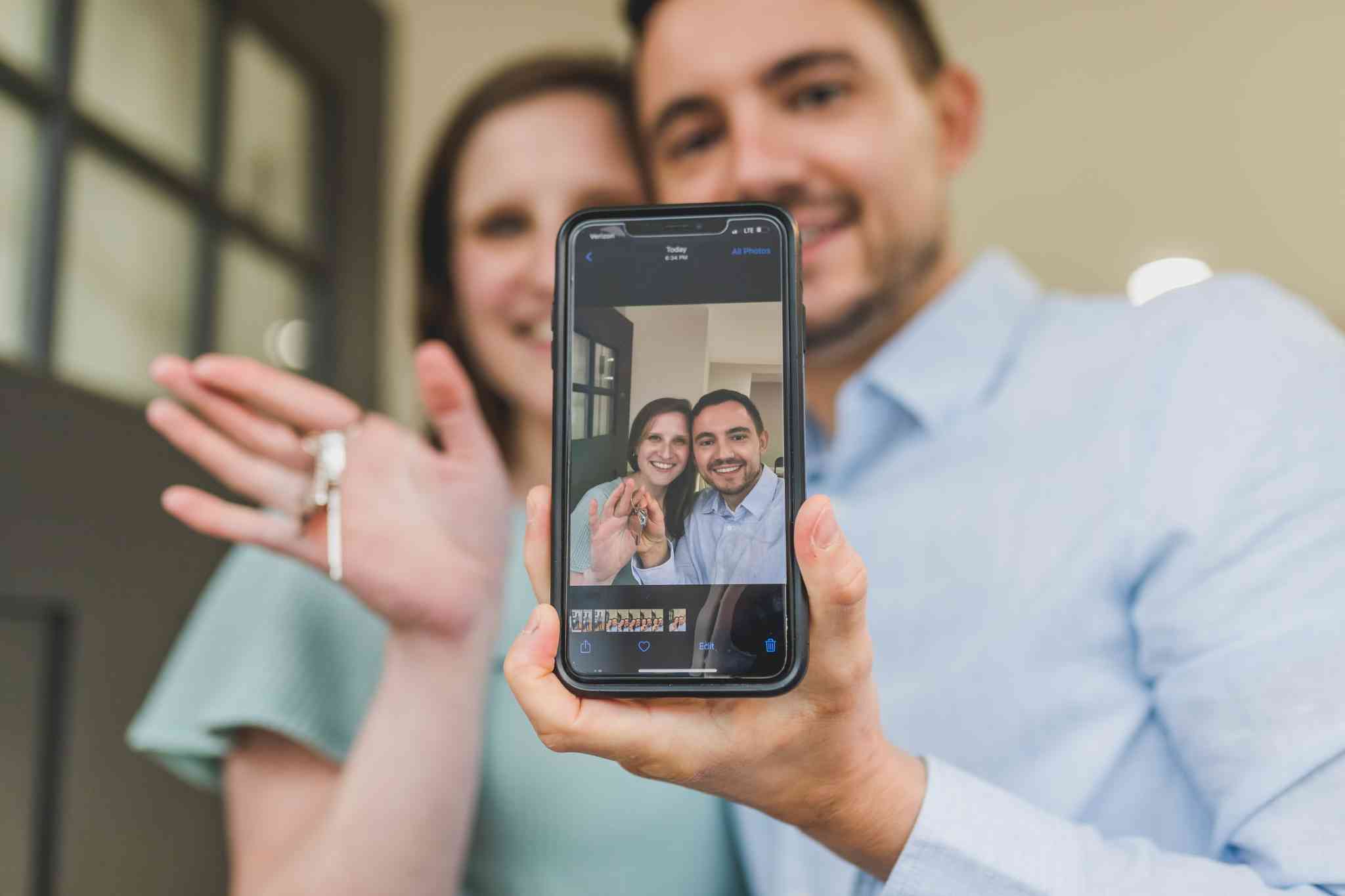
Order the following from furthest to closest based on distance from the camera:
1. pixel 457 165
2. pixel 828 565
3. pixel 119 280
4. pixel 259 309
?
pixel 259 309 → pixel 119 280 → pixel 457 165 → pixel 828 565

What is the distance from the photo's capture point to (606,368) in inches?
18.5

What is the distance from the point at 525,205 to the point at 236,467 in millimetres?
413

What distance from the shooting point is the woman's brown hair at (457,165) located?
102 cm

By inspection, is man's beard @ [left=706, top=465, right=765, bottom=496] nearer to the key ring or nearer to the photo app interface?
the photo app interface

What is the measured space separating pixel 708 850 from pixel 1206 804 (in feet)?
1.04

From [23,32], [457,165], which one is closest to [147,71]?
[23,32]

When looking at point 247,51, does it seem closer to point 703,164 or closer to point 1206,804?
point 703,164

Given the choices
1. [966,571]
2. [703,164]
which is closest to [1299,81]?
[703,164]

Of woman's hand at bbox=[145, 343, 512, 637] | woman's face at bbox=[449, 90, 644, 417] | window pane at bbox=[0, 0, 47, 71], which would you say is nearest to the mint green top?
woman's hand at bbox=[145, 343, 512, 637]

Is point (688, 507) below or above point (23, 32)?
below

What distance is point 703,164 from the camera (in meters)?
0.90

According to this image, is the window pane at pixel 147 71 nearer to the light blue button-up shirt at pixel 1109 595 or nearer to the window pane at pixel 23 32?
the window pane at pixel 23 32

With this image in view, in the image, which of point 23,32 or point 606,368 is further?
point 23,32

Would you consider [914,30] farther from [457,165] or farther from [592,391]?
[592,391]
